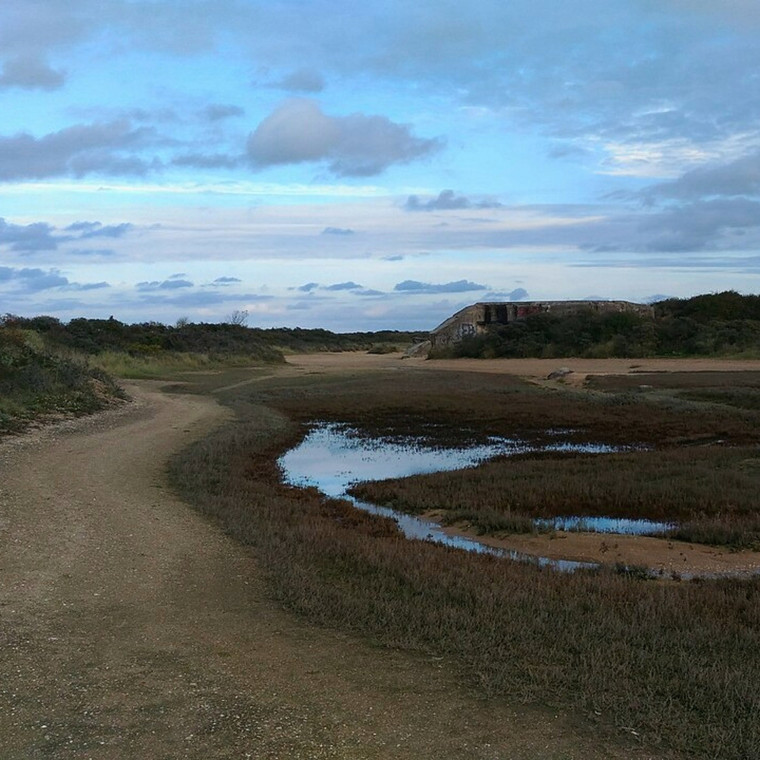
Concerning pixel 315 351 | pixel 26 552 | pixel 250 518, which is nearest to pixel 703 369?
pixel 250 518

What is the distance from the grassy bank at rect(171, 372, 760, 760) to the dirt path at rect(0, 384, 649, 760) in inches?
12.4

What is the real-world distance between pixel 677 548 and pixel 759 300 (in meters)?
60.2

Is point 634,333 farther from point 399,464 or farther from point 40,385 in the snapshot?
point 40,385

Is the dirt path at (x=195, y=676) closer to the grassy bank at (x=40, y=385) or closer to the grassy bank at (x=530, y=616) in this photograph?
the grassy bank at (x=530, y=616)

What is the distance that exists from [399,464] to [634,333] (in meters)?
44.3

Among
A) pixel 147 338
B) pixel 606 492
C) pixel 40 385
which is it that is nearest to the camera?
pixel 606 492

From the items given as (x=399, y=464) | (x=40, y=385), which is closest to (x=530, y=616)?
(x=399, y=464)

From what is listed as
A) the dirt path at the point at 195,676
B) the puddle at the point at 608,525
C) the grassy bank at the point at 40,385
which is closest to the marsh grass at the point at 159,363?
the grassy bank at the point at 40,385

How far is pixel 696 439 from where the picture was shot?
2019cm

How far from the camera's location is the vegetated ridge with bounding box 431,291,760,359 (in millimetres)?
52688

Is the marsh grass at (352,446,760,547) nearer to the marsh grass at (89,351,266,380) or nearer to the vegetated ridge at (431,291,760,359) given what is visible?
the marsh grass at (89,351,266,380)

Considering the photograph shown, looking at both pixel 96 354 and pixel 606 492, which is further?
pixel 96 354

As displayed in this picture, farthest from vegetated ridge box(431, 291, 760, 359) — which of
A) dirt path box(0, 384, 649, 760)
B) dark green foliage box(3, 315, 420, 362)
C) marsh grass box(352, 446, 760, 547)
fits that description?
dirt path box(0, 384, 649, 760)

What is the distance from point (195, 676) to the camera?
529 cm
